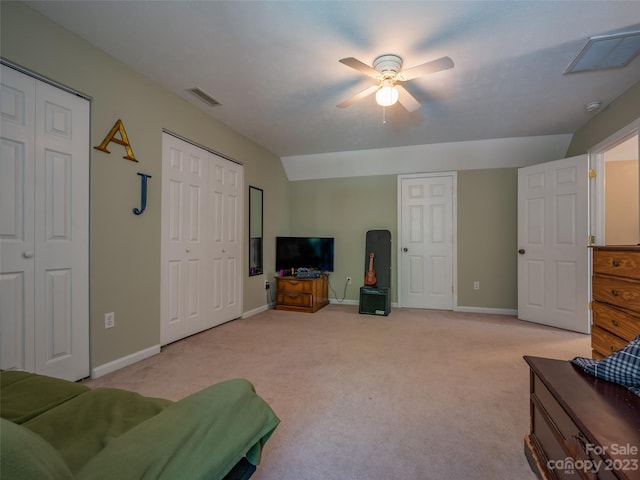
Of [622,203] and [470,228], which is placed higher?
[622,203]

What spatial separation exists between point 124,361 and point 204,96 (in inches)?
96.2

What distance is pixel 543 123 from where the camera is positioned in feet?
11.7

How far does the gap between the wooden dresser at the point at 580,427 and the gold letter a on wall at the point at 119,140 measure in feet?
9.76

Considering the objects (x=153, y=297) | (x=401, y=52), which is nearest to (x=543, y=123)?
(x=401, y=52)

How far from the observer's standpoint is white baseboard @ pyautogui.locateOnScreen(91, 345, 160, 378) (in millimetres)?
2241

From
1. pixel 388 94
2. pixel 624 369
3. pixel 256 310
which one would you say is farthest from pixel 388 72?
pixel 256 310

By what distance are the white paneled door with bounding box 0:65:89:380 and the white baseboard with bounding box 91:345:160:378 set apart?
0.08 metres

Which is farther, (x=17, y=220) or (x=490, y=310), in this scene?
(x=490, y=310)

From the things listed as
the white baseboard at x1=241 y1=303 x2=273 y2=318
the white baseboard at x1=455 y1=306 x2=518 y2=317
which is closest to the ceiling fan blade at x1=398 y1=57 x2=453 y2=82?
the white baseboard at x1=241 y1=303 x2=273 y2=318

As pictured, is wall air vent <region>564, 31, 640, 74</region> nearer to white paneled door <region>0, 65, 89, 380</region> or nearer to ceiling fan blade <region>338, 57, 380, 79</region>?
ceiling fan blade <region>338, 57, 380, 79</region>

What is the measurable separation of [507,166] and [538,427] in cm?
392

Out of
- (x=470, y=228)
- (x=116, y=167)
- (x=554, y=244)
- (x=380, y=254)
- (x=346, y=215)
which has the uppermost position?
(x=116, y=167)

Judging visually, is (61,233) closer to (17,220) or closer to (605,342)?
(17,220)

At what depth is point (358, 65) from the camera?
6.82 feet
